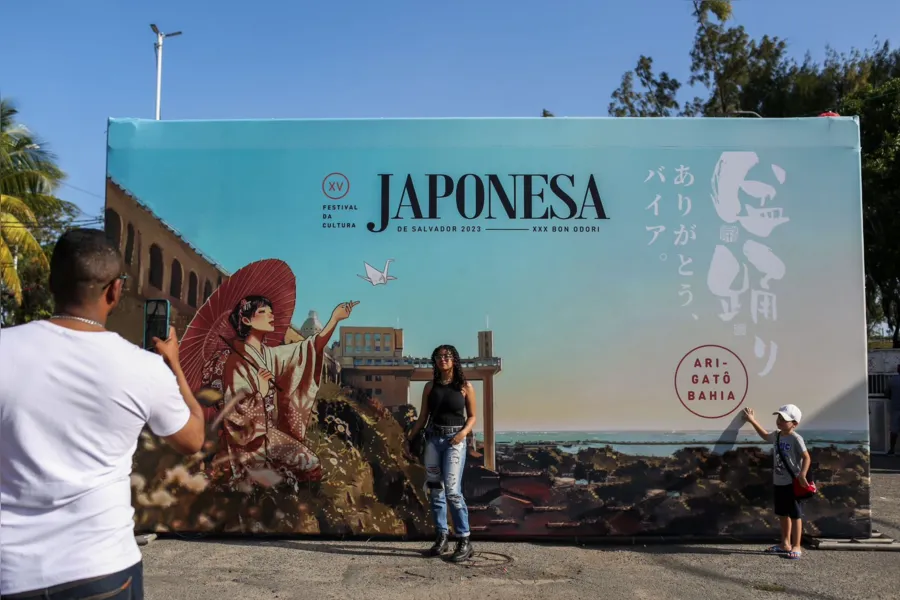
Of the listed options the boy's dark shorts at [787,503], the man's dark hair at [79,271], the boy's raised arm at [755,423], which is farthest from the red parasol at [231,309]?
the man's dark hair at [79,271]

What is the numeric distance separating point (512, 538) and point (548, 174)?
119 inches

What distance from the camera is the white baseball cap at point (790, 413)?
6.44 m

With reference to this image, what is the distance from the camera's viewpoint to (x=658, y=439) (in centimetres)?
664

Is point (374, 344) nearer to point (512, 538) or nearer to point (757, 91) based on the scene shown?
point (512, 538)

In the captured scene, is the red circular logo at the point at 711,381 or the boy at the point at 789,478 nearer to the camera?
the boy at the point at 789,478

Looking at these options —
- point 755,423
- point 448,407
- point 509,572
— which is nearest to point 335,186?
point 448,407

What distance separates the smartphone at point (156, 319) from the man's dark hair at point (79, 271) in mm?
4468

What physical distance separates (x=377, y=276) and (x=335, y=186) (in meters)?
0.84

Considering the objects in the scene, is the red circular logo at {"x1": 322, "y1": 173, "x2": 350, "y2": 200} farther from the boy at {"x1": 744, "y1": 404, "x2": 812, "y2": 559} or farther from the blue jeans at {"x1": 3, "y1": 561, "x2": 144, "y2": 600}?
the blue jeans at {"x1": 3, "y1": 561, "x2": 144, "y2": 600}

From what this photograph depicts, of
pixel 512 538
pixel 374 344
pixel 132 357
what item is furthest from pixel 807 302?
pixel 132 357

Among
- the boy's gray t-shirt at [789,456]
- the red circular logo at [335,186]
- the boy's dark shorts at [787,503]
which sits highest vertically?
the red circular logo at [335,186]

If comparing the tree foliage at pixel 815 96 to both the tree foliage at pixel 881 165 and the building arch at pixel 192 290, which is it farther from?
the building arch at pixel 192 290

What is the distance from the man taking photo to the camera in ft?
7.13

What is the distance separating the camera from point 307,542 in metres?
6.64
